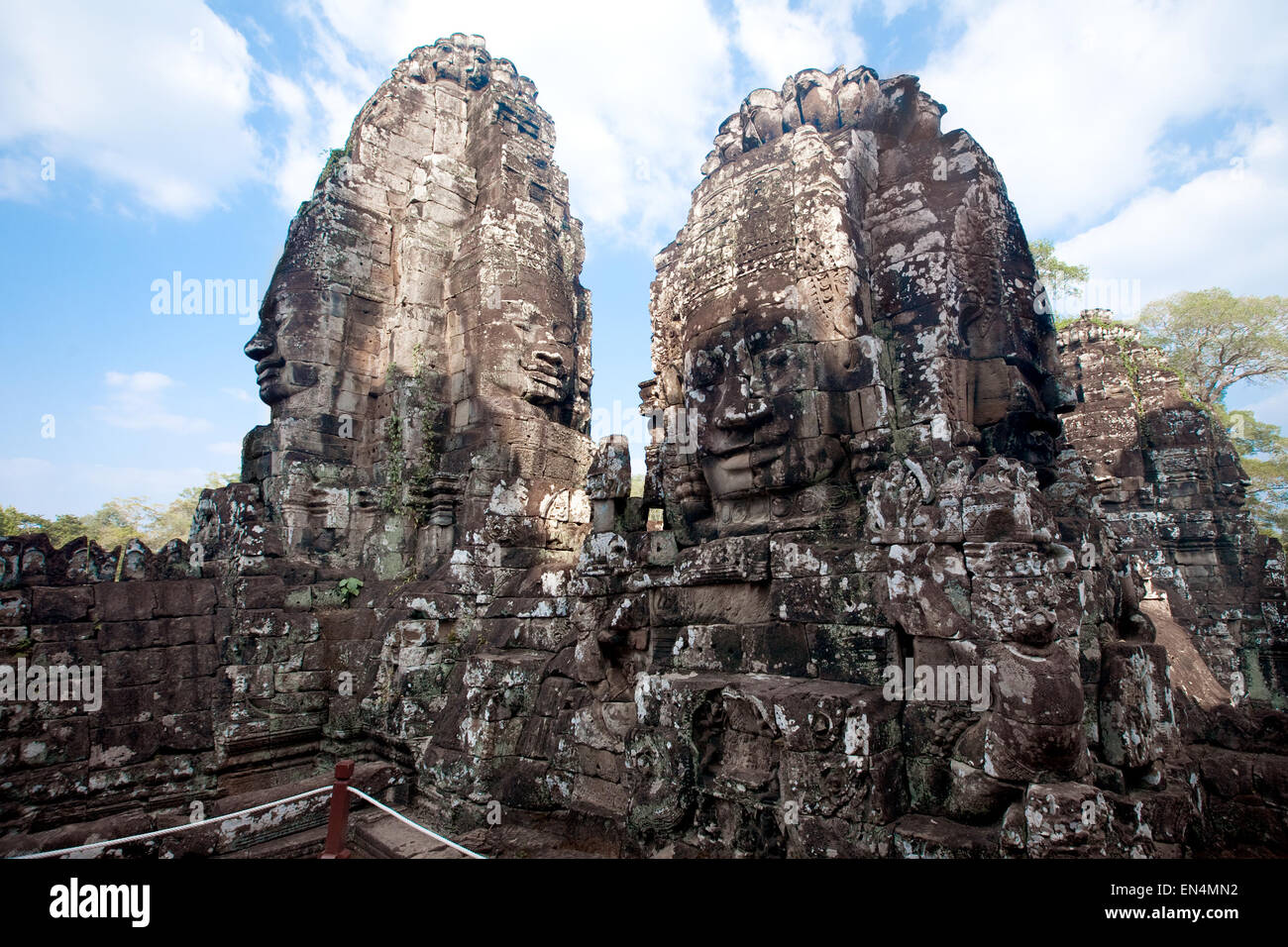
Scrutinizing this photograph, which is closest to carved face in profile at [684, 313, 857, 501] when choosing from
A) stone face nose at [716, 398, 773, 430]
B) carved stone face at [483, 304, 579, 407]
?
stone face nose at [716, 398, 773, 430]

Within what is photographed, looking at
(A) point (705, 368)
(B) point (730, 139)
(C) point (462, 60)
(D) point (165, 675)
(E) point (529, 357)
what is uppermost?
(C) point (462, 60)

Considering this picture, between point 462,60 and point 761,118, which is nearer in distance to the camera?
point 761,118

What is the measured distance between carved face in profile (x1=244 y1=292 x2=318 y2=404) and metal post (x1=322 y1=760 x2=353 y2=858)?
5.72m

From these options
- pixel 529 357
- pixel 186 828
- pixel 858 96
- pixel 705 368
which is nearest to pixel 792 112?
pixel 858 96

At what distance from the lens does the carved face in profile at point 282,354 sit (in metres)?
8.09

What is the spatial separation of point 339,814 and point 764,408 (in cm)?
340

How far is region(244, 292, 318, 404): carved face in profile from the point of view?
809 centimetres

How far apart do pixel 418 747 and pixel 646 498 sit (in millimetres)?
3162

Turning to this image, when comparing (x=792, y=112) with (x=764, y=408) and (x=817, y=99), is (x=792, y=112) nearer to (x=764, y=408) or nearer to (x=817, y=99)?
(x=817, y=99)

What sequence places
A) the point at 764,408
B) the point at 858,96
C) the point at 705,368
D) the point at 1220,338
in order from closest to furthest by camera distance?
→ 1. the point at 764,408
2. the point at 705,368
3. the point at 858,96
4. the point at 1220,338

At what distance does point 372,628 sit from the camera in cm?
729

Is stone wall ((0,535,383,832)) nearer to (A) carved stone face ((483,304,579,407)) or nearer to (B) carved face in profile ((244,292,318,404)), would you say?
(B) carved face in profile ((244,292,318,404))

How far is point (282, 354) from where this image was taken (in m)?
8.12
